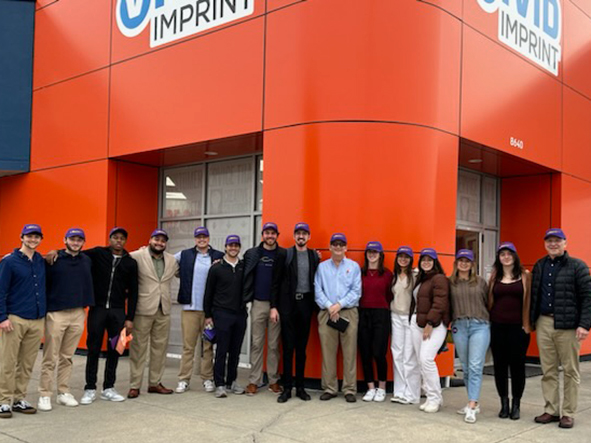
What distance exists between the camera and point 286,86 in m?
9.09

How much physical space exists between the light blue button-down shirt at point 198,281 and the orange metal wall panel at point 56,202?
3463 millimetres

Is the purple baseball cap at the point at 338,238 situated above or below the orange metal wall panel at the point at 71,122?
below

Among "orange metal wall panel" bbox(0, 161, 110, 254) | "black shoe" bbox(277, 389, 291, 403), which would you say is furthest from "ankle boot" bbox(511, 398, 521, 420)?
"orange metal wall panel" bbox(0, 161, 110, 254)

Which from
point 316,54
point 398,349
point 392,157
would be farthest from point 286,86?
point 398,349

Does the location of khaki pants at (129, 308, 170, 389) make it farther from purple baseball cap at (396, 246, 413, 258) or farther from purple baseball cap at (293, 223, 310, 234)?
purple baseball cap at (396, 246, 413, 258)

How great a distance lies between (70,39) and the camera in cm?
1242

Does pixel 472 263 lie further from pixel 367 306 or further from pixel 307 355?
pixel 307 355

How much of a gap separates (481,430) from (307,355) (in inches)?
105

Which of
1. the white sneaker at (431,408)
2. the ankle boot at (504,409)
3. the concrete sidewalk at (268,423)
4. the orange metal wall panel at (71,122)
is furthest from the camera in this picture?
the orange metal wall panel at (71,122)

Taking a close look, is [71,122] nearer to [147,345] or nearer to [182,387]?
[147,345]

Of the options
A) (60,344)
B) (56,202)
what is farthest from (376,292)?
(56,202)

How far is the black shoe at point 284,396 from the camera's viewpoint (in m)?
7.84

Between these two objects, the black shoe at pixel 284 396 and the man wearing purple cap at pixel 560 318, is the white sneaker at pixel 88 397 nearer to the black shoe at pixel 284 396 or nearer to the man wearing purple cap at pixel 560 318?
the black shoe at pixel 284 396

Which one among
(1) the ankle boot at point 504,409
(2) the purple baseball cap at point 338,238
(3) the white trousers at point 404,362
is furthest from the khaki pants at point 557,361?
(2) the purple baseball cap at point 338,238
